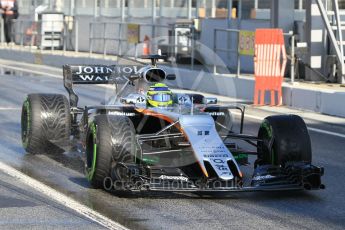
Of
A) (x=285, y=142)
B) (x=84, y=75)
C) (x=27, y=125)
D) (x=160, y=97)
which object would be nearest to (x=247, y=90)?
(x=84, y=75)

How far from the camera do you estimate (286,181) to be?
9.23m

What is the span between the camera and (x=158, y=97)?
10.4 m

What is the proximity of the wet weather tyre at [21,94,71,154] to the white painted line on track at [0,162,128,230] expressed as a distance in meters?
0.67

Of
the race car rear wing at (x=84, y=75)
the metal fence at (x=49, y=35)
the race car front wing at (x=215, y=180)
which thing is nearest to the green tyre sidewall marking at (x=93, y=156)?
the race car front wing at (x=215, y=180)

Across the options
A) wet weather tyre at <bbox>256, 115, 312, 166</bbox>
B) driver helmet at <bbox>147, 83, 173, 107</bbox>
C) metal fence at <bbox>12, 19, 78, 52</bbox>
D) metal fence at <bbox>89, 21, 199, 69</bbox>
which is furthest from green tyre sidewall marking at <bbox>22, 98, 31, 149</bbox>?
Answer: metal fence at <bbox>12, 19, 78, 52</bbox>

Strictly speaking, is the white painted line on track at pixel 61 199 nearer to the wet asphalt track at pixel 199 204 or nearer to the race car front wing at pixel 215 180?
the wet asphalt track at pixel 199 204

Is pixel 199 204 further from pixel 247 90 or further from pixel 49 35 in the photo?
pixel 49 35

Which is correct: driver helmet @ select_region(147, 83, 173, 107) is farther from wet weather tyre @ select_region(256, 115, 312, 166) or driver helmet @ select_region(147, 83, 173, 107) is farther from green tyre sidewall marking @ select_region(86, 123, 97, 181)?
wet weather tyre @ select_region(256, 115, 312, 166)

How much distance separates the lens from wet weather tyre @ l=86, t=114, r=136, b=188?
30.6 ft

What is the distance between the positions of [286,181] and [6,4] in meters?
30.5

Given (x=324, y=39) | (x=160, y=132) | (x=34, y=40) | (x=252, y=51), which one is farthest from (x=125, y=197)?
(x=34, y=40)

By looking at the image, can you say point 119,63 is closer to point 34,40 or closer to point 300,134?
point 300,134

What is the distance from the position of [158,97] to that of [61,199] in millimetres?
1891

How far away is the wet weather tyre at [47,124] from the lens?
11602mm
